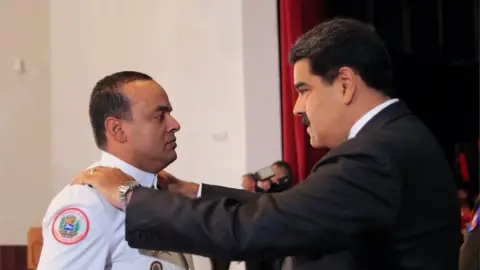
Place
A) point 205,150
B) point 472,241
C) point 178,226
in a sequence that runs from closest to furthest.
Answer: point 178,226 < point 472,241 < point 205,150

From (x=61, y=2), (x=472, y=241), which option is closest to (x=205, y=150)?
(x=61, y=2)

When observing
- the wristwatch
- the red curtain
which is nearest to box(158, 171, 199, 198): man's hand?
the wristwatch

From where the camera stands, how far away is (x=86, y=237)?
5.28 ft

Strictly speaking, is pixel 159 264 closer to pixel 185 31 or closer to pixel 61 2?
pixel 185 31

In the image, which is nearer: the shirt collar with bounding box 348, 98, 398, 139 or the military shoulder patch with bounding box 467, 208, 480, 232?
the shirt collar with bounding box 348, 98, 398, 139

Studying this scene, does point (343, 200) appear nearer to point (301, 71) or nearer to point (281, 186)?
point (301, 71)

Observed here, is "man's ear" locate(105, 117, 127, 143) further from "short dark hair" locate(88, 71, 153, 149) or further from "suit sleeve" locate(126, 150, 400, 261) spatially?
"suit sleeve" locate(126, 150, 400, 261)

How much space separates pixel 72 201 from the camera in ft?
5.41

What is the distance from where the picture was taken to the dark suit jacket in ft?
3.78

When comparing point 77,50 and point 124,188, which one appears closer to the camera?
point 124,188

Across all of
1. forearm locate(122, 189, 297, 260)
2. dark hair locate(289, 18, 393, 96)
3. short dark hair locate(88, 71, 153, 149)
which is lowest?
forearm locate(122, 189, 297, 260)

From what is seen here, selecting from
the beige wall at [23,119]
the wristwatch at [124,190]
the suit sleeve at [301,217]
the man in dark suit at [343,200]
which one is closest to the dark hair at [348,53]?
the man in dark suit at [343,200]

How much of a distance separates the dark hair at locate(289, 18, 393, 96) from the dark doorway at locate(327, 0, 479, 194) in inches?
129

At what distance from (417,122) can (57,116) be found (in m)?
4.81
